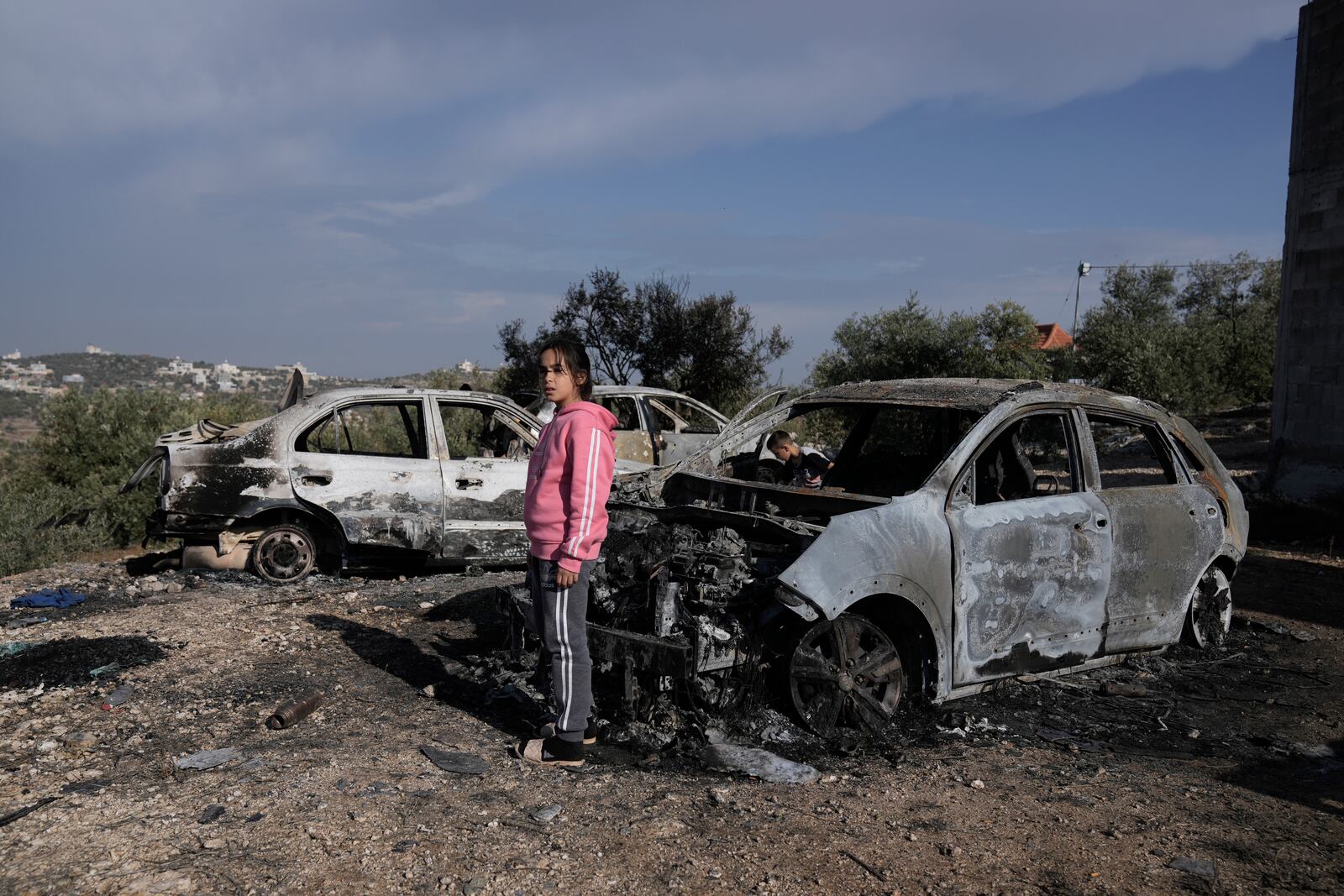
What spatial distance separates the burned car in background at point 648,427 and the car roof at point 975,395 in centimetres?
559

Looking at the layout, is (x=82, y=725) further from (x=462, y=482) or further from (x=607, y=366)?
(x=607, y=366)

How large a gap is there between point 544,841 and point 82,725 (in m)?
2.73

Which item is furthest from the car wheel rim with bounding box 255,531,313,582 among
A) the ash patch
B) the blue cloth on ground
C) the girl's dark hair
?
the girl's dark hair

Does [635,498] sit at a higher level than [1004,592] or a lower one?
higher

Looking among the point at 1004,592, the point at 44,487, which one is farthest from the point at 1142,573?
the point at 44,487

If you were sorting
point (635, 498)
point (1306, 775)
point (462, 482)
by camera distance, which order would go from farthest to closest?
point (462, 482)
point (635, 498)
point (1306, 775)

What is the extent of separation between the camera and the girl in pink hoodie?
4.16 meters

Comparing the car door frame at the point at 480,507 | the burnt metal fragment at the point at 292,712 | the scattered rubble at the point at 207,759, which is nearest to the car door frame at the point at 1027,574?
the burnt metal fragment at the point at 292,712

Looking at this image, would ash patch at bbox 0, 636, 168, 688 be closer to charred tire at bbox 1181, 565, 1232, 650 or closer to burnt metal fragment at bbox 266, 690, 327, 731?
burnt metal fragment at bbox 266, 690, 327, 731

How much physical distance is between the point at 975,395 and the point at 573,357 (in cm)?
241

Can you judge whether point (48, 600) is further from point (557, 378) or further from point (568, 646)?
point (557, 378)

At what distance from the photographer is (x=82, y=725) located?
4.74 metres

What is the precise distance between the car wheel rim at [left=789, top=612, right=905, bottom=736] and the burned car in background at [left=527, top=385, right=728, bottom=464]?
6.85 meters

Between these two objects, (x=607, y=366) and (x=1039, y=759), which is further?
(x=607, y=366)
